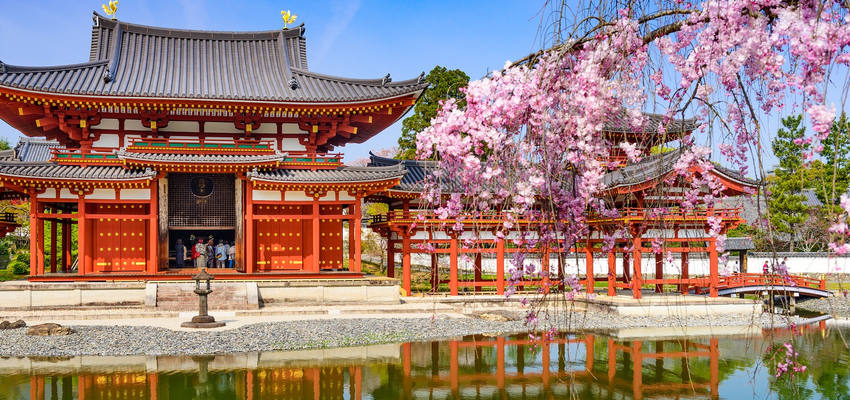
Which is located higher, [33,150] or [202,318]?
[33,150]

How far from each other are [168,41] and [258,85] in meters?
4.57

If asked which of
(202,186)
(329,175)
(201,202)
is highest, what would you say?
(329,175)

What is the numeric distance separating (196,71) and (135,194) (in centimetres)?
505

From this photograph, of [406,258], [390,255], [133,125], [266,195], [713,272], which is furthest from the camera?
[390,255]

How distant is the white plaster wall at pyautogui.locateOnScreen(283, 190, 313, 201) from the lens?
19.6 metres

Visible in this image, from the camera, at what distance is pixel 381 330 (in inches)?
607

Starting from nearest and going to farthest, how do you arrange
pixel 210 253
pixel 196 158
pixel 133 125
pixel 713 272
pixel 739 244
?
pixel 196 158
pixel 133 125
pixel 210 253
pixel 713 272
pixel 739 244

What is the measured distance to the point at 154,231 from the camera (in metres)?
18.5

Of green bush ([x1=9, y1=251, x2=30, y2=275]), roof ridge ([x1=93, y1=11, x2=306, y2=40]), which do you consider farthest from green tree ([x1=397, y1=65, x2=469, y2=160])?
green bush ([x1=9, y1=251, x2=30, y2=275])

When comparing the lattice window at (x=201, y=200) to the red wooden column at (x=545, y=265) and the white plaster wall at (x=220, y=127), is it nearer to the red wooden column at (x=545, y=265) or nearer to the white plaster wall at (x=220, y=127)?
the white plaster wall at (x=220, y=127)

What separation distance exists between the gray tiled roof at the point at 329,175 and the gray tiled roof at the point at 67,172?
10.4 ft

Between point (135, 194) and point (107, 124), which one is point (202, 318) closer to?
point (135, 194)

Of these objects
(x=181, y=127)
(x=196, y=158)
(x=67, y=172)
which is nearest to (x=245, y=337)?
(x=196, y=158)

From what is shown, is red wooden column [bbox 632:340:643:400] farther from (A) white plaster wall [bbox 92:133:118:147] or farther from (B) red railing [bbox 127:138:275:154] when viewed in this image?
(A) white plaster wall [bbox 92:133:118:147]
